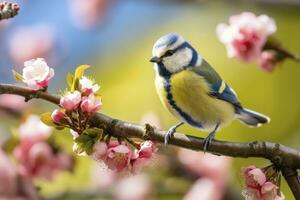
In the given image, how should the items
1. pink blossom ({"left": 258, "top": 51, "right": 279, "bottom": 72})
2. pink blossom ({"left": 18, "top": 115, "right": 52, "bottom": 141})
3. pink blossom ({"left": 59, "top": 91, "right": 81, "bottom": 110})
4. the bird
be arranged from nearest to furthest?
1. pink blossom ({"left": 59, "top": 91, "right": 81, "bottom": 110})
2. the bird
3. pink blossom ({"left": 258, "top": 51, "right": 279, "bottom": 72})
4. pink blossom ({"left": 18, "top": 115, "right": 52, "bottom": 141})

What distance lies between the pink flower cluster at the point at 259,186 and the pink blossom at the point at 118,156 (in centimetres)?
22

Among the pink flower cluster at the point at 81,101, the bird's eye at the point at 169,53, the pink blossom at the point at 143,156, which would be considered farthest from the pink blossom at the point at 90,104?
the bird's eye at the point at 169,53

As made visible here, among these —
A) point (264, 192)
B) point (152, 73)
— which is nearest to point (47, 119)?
point (264, 192)

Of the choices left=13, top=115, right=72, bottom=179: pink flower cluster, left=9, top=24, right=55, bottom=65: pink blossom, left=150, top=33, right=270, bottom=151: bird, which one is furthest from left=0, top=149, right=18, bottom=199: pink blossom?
left=9, top=24, right=55, bottom=65: pink blossom

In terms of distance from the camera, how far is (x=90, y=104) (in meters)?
1.41

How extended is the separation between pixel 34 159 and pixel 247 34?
666 mm

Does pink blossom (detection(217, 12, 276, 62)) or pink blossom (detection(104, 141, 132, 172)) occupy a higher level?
pink blossom (detection(217, 12, 276, 62))

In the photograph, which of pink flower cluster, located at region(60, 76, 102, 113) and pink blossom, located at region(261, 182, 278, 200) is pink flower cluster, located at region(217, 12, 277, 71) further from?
pink flower cluster, located at region(60, 76, 102, 113)

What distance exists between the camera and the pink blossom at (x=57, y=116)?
1420 mm

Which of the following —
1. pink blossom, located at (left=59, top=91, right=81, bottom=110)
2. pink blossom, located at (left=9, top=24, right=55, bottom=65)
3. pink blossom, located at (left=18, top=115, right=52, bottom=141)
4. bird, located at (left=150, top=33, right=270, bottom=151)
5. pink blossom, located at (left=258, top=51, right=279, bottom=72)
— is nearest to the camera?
pink blossom, located at (left=59, top=91, right=81, bottom=110)

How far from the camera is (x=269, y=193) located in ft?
4.79

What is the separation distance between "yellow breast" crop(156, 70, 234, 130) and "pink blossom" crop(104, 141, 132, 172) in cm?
29

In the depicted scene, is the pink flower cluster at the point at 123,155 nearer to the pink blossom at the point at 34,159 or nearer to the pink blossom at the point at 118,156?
the pink blossom at the point at 118,156

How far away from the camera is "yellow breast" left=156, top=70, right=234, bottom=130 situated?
1.76 m
